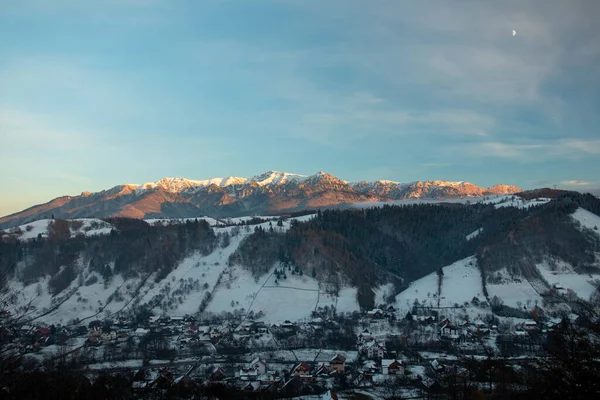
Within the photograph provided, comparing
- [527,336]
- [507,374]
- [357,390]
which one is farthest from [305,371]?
[527,336]

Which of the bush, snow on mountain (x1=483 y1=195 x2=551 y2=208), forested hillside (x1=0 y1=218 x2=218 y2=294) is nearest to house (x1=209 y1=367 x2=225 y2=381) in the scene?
forested hillside (x1=0 y1=218 x2=218 y2=294)

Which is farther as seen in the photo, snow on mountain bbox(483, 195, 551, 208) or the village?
snow on mountain bbox(483, 195, 551, 208)

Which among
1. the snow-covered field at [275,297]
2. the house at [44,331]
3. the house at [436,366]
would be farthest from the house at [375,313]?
the house at [44,331]

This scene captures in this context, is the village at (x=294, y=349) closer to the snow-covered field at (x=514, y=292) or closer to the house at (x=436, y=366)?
the house at (x=436, y=366)

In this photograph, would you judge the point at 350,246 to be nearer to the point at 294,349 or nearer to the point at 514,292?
the point at 514,292

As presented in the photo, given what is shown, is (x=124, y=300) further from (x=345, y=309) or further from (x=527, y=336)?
(x=527, y=336)

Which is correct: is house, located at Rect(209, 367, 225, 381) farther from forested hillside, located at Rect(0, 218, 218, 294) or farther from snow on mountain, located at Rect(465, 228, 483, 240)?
snow on mountain, located at Rect(465, 228, 483, 240)

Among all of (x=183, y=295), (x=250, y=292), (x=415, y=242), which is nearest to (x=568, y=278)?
(x=415, y=242)
